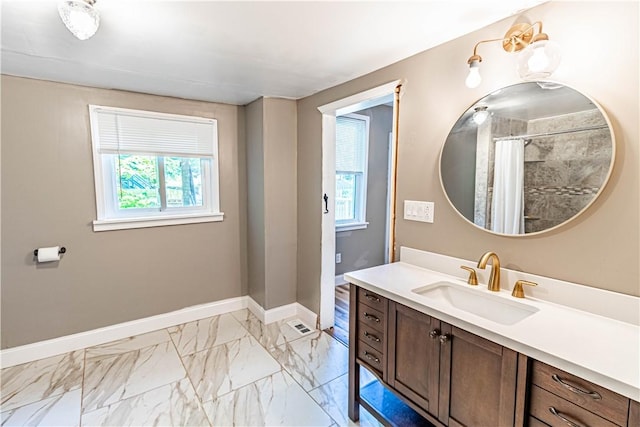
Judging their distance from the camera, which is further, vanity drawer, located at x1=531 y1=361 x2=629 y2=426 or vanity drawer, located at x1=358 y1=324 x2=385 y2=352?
vanity drawer, located at x1=358 y1=324 x2=385 y2=352

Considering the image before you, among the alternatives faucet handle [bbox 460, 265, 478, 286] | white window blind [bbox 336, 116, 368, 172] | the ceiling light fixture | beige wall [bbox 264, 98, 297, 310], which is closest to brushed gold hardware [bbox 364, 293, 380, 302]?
faucet handle [bbox 460, 265, 478, 286]

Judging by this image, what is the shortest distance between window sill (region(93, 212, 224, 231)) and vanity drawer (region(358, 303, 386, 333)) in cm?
192

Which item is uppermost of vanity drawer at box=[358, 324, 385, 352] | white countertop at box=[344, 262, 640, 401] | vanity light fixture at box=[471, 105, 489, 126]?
vanity light fixture at box=[471, 105, 489, 126]

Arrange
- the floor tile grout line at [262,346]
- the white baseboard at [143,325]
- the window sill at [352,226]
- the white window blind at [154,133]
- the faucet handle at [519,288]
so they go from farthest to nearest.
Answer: the window sill at [352,226] → the white window blind at [154,133] → the white baseboard at [143,325] → the floor tile grout line at [262,346] → the faucet handle at [519,288]

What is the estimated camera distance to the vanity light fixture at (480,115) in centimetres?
160

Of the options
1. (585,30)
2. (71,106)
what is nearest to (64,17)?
(71,106)

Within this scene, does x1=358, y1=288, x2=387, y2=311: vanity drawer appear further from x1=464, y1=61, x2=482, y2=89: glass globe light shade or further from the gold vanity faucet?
x1=464, y1=61, x2=482, y2=89: glass globe light shade

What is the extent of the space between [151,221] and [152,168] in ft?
1.54

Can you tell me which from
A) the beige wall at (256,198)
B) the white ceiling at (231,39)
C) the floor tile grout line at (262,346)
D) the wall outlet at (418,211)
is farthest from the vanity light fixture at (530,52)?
the floor tile grout line at (262,346)

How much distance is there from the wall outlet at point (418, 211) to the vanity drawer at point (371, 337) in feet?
2.38

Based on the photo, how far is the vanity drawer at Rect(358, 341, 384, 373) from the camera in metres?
1.68

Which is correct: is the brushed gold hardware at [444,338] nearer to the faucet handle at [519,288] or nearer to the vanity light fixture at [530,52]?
the faucet handle at [519,288]

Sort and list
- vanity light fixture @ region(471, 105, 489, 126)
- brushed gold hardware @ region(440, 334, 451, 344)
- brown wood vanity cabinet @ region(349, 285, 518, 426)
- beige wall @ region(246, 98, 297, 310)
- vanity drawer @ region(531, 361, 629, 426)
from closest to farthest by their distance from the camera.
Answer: vanity drawer @ region(531, 361, 629, 426) → brown wood vanity cabinet @ region(349, 285, 518, 426) → brushed gold hardware @ region(440, 334, 451, 344) → vanity light fixture @ region(471, 105, 489, 126) → beige wall @ region(246, 98, 297, 310)

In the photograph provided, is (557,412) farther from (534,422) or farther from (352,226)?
(352,226)
